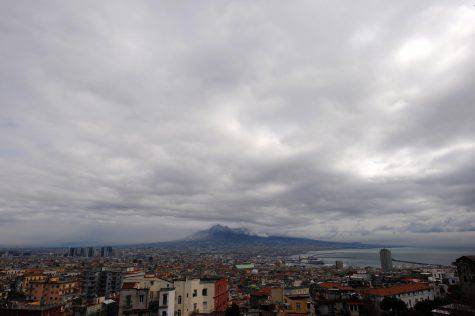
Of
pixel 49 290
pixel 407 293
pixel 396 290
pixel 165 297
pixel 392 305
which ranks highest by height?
pixel 165 297

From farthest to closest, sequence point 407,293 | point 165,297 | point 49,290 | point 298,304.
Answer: point 49,290 < point 407,293 < point 298,304 < point 165,297

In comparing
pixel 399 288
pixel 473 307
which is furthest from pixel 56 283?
pixel 473 307

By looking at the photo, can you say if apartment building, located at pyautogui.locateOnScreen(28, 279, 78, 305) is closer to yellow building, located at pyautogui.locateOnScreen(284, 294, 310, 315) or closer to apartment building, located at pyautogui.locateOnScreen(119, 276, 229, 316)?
apartment building, located at pyautogui.locateOnScreen(119, 276, 229, 316)

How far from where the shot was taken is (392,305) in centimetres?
5528

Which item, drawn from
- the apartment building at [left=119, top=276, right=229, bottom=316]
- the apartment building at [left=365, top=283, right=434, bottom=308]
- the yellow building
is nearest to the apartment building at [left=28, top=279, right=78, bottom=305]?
the apartment building at [left=119, top=276, right=229, bottom=316]

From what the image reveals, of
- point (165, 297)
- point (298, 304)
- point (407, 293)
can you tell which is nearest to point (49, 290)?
point (165, 297)

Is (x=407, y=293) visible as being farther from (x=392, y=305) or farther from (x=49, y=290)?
(x=49, y=290)

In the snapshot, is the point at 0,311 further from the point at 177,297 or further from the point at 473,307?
the point at 473,307

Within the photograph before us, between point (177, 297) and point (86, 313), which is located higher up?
point (177, 297)

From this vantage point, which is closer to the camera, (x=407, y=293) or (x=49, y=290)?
(x=407, y=293)

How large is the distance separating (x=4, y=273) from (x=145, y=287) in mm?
129702

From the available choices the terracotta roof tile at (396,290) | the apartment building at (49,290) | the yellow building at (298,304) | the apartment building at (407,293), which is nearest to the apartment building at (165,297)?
the yellow building at (298,304)

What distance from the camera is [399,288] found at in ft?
211

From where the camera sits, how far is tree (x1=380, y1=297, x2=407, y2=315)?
54.7m
